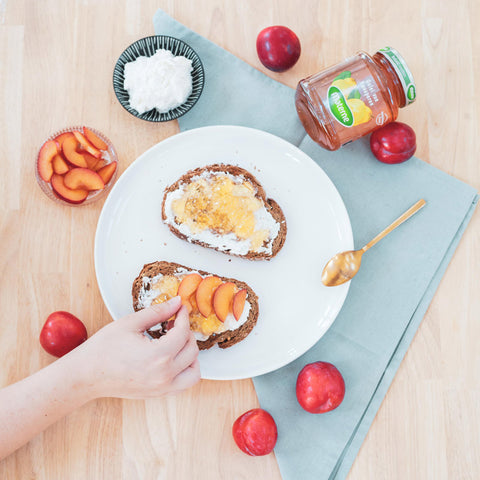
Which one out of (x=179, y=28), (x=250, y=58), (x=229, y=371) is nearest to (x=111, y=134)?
(x=179, y=28)

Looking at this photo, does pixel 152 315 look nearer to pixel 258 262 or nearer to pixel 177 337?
pixel 177 337

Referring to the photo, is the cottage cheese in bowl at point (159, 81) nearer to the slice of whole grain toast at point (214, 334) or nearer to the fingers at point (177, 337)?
the slice of whole grain toast at point (214, 334)

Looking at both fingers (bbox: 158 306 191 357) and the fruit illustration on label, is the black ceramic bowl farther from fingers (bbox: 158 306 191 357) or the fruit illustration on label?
fingers (bbox: 158 306 191 357)

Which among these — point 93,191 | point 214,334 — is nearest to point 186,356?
point 214,334

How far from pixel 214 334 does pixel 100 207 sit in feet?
2.14

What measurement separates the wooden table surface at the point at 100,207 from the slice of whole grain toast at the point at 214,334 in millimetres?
203

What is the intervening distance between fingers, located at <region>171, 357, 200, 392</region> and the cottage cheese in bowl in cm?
93

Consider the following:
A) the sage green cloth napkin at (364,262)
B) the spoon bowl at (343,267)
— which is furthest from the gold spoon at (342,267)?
the sage green cloth napkin at (364,262)

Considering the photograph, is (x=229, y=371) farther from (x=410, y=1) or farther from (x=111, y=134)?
(x=410, y=1)

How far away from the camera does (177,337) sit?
1.60m

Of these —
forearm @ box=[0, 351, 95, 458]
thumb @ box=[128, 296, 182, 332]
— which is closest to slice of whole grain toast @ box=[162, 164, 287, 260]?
thumb @ box=[128, 296, 182, 332]

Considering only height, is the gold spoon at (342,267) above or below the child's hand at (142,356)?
above

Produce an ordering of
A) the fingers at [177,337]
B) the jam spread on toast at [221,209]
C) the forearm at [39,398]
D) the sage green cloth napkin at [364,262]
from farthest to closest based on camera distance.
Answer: the sage green cloth napkin at [364,262], the jam spread on toast at [221,209], the forearm at [39,398], the fingers at [177,337]

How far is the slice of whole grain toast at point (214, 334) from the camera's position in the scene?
1.83 m
